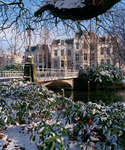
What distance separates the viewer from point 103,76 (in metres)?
18.2

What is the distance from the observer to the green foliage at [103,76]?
1798 cm

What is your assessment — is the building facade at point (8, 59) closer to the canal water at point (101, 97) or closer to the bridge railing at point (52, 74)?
the bridge railing at point (52, 74)

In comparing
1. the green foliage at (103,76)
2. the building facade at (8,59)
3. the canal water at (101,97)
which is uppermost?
the building facade at (8,59)

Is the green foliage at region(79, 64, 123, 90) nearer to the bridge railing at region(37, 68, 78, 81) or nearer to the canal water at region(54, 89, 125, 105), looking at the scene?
the bridge railing at region(37, 68, 78, 81)

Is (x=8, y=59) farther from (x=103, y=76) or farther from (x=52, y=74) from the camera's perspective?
(x=103, y=76)

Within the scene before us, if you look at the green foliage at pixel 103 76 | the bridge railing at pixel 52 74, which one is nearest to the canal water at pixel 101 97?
the green foliage at pixel 103 76

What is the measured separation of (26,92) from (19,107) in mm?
1681

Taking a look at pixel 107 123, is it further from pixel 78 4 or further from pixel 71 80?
pixel 71 80

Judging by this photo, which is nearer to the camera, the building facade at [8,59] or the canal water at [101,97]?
the canal water at [101,97]

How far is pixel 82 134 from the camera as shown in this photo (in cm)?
236

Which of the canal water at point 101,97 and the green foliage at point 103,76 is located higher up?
the green foliage at point 103,76

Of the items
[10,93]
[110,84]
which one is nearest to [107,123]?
[10,93]

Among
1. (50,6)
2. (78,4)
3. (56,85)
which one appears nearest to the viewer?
(78,4)

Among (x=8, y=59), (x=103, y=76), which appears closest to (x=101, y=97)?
(x=103, y=76)
